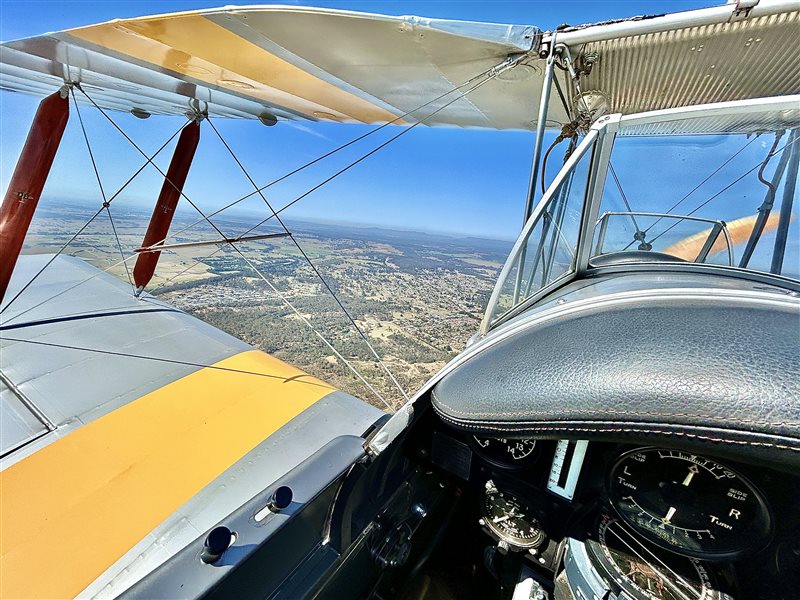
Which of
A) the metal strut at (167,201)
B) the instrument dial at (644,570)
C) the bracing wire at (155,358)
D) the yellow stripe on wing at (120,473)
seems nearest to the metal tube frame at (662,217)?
the instrument dial at (644,570)

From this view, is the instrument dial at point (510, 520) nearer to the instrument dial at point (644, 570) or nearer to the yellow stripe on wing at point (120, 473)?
the instrument dial at point (644, 570)

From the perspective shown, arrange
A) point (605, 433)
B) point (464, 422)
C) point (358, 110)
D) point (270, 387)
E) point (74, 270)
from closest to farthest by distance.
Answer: point (605, 433) → point (464, 422) → point (270, 387) → point (358, 110) → point (74, 270)

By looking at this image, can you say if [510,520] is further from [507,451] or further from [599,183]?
[599,183]

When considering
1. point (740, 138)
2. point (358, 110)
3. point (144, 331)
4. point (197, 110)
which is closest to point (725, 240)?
point (740, 138)

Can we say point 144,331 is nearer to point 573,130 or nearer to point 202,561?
point 202,561

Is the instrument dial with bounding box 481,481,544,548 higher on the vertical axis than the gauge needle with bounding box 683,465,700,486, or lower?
lower

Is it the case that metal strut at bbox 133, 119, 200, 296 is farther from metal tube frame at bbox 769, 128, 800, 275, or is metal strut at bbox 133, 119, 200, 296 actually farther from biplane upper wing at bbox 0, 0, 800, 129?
metal tube frame at bbox 769, 128, 800, 275

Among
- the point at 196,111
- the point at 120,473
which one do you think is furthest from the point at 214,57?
the point at 120,473

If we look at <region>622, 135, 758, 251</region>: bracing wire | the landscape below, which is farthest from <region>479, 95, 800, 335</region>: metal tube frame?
the landscape below
